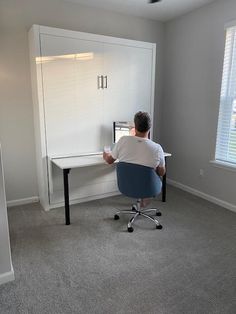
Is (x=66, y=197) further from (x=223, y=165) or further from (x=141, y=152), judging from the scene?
(x=223, y=165)

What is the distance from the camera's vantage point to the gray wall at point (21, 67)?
2984mm

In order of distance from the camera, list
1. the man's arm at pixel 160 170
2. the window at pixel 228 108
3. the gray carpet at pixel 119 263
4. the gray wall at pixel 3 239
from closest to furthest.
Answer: the gray carpet at pixel 119 263, the gray wall at pixel 3 239, the man's arm at pixel 160 170, the window at pixel 228 108

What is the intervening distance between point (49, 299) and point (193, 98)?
3248 millimetres

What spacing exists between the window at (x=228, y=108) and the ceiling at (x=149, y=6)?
2.42 feet

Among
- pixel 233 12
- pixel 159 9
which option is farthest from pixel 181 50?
pixel 233 12

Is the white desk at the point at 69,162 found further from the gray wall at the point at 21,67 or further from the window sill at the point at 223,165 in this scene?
the window sill at the point at 223,165

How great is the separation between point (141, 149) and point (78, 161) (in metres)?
0.91

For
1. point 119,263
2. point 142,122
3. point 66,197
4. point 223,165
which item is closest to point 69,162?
point 66,197

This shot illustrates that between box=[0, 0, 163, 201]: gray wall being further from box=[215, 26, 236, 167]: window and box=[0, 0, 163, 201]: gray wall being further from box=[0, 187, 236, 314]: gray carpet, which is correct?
box=[215, 26, 236, 167]: window

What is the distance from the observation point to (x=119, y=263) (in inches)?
85.7

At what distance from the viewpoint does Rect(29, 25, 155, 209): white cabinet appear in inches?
115

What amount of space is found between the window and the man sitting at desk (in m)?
1.28

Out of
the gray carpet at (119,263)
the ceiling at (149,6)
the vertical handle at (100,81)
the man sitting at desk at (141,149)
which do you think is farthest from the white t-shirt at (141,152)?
the ceiling at (149,6)

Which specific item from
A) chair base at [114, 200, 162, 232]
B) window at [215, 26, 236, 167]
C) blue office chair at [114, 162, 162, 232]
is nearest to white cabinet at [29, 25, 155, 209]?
chair base at [114, 200, 162, 232]
